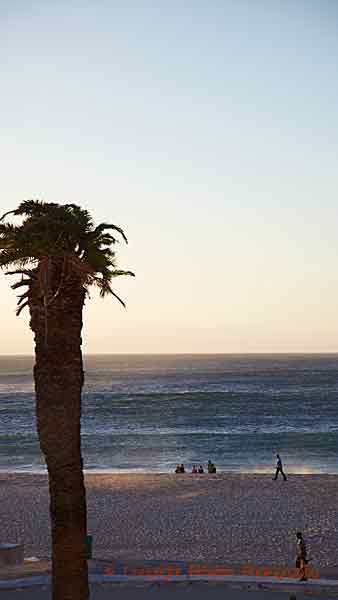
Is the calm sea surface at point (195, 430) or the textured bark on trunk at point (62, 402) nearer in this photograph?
the textured bark on trunk at point (62, 402)

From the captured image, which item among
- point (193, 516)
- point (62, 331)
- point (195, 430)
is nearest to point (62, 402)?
point (62, 331)

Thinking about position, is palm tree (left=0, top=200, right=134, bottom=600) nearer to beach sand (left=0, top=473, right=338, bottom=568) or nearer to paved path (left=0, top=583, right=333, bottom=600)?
paved path (left=0, top=583, right=333, bottom=600)

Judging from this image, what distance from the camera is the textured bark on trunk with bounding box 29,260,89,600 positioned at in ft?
38.2

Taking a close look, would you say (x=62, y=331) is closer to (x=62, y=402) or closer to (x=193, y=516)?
(x=62, y=402)

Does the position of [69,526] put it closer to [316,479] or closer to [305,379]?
[316,479]

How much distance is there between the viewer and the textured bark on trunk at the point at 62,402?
1163 centimetres

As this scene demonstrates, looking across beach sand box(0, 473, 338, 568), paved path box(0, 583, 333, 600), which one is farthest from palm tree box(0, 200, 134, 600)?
beach sand box(0, 473, 338, 568)

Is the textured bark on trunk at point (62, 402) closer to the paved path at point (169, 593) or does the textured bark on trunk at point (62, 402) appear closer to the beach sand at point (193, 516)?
the paved path at point (169, 593)

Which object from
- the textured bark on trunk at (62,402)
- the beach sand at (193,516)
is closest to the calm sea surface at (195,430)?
the beach sand at (193,516)

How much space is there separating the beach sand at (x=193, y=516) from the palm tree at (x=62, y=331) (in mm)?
11346

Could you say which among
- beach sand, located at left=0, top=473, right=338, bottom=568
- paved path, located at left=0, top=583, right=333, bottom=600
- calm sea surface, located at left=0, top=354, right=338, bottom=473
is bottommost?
calm sea surface, located at left=0, top=354, right=338, bottom=473

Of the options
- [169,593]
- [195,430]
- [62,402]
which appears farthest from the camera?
[195,430]

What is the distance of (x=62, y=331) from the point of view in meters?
11.8

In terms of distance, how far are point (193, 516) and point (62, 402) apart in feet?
64.5
